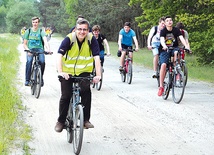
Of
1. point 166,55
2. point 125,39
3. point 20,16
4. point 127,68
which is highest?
point 125,39

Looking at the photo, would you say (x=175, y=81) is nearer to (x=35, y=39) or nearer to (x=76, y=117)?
(x=35, y=39)

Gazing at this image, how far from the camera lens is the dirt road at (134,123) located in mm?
6988

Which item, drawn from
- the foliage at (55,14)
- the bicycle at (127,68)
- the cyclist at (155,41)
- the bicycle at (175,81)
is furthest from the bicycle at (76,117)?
the foliage at (55,14)

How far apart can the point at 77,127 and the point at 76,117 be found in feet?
0.50

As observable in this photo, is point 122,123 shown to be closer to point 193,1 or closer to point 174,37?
point 174,37

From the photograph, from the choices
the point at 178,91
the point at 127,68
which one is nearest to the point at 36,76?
the point at 178,91

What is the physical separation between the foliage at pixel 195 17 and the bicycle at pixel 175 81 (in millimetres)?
8527

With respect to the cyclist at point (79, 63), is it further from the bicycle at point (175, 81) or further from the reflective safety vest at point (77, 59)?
the bicycle at point (175, 81)

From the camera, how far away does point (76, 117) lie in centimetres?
669

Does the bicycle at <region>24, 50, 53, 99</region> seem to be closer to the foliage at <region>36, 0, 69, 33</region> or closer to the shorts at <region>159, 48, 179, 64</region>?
the shorts at <region>159, 48, 179, 64</region>

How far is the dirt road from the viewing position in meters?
6.99

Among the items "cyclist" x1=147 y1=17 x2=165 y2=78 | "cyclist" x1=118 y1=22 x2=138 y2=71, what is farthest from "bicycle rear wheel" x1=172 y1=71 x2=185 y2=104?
"cyclist" x1=118 y1=22 x2=138 y2=71

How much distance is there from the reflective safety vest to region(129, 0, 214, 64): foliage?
13.0 m

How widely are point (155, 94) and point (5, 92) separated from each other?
3795 millimetres
